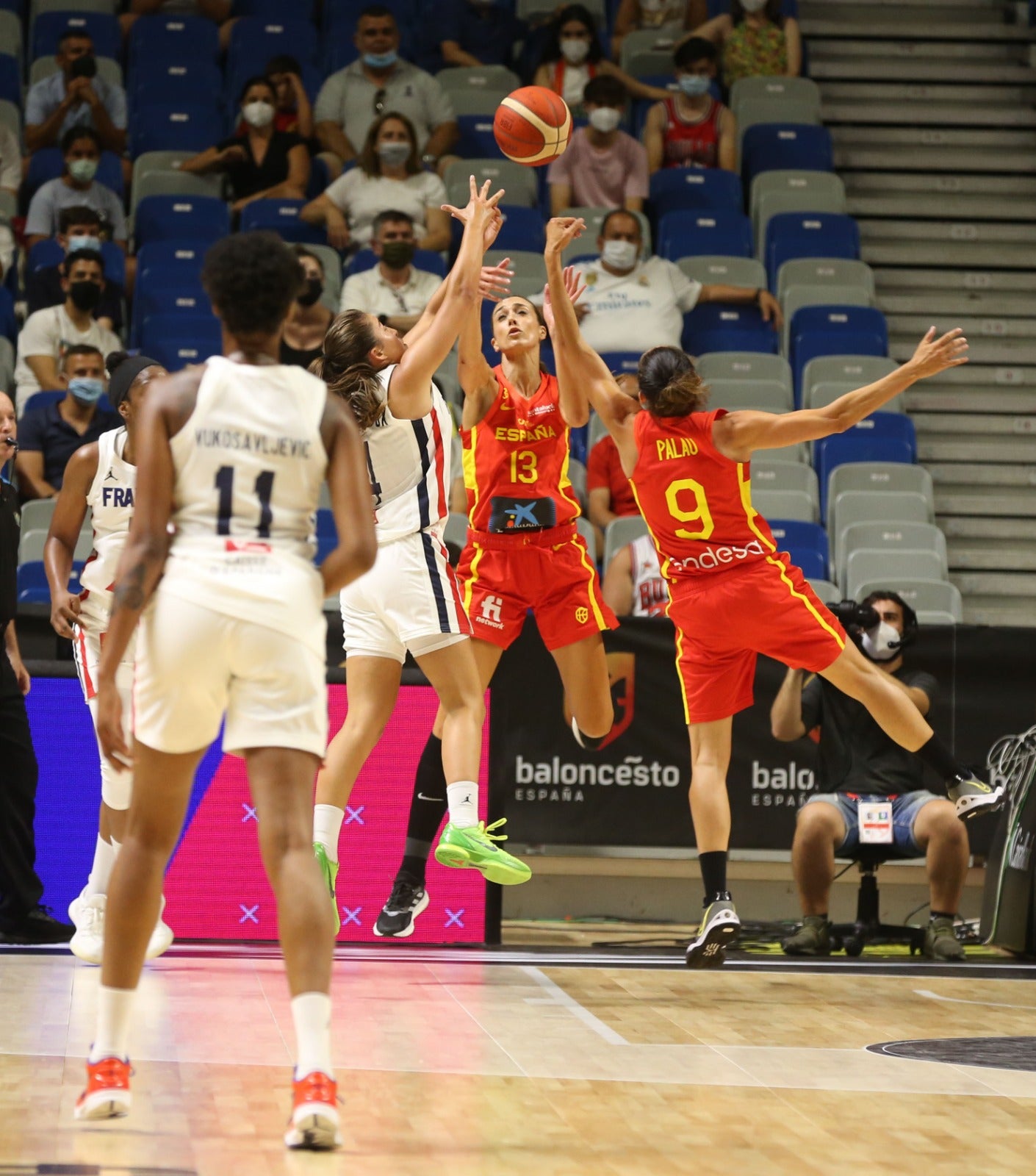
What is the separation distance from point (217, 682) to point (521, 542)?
2.96 metres

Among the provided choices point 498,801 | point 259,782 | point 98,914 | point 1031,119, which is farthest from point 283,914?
point 1031,119

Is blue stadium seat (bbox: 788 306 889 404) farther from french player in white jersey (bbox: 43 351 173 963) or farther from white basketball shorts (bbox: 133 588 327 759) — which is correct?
white basketball shorts (bbox: 133 588 327 759)

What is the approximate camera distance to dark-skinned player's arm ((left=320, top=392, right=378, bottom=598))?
3807mm

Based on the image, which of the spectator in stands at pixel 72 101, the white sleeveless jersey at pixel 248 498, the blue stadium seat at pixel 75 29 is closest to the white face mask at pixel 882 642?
the white sleeveless jersey at pixel 248 498

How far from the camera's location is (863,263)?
472 inches

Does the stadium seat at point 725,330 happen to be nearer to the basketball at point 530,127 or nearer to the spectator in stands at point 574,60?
the spectator in stands at point 574,60

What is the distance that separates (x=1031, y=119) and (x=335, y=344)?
9699 mm

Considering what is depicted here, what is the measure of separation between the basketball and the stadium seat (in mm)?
4908

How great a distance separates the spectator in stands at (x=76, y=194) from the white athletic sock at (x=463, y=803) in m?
6.57

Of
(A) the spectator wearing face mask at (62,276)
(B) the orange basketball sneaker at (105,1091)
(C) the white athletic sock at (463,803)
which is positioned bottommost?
(B) the orange basketball sneaker at (105,1091)

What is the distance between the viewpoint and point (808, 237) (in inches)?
479

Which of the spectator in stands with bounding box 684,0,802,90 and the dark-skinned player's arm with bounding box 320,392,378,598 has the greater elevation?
the spectator in stands with bounding box 684,0,802,90

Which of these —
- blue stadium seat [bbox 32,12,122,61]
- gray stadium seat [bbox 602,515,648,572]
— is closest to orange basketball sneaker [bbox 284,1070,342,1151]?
gray stadium seat [bbox 602,515,648,572]

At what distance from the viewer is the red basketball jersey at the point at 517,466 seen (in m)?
6.56
